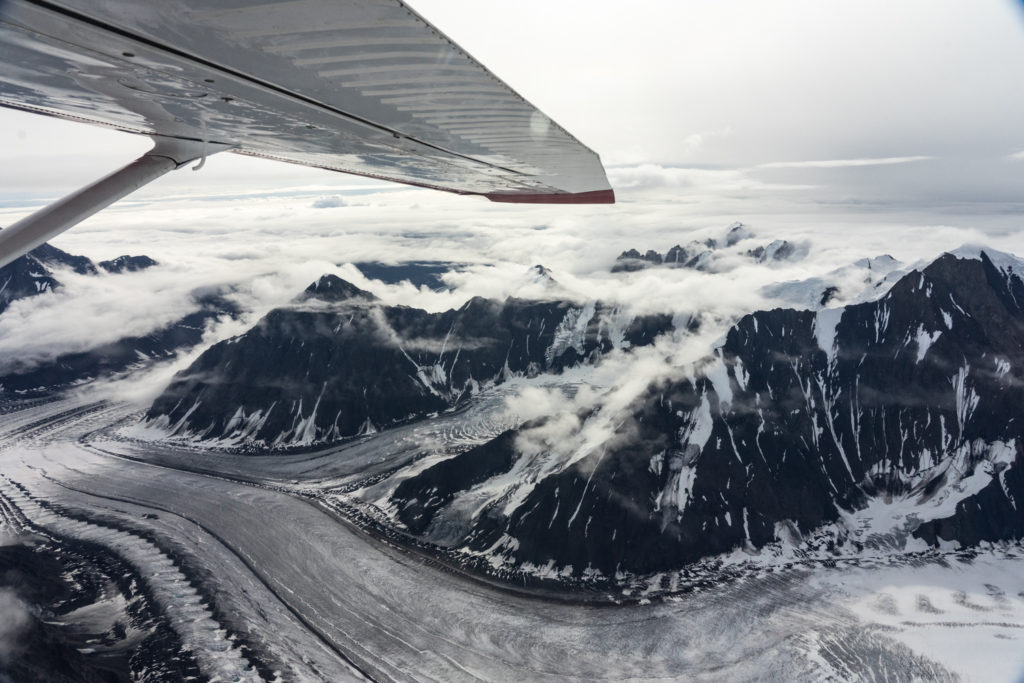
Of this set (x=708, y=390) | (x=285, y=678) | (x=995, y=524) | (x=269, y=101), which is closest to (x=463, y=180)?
(x=269, y=101)

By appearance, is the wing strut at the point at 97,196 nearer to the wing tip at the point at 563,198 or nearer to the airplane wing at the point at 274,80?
the airplane wing at the point at 274,80

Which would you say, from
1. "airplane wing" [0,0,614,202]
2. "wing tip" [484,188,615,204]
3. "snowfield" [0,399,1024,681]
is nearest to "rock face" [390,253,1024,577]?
"snowfield" [0,399,1024,681]

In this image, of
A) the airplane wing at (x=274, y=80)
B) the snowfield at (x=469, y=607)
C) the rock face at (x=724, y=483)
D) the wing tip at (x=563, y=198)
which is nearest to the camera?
the airplane wing at (x=274, y=80)

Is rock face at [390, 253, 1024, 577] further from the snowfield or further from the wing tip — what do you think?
the wing tip

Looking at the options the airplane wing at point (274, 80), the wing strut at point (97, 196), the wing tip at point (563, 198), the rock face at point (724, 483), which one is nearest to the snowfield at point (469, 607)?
the rock face at point (724, 483)

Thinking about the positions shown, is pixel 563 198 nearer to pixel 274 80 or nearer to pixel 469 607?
pixel 274 80

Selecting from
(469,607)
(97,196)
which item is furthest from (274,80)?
(469,607)
